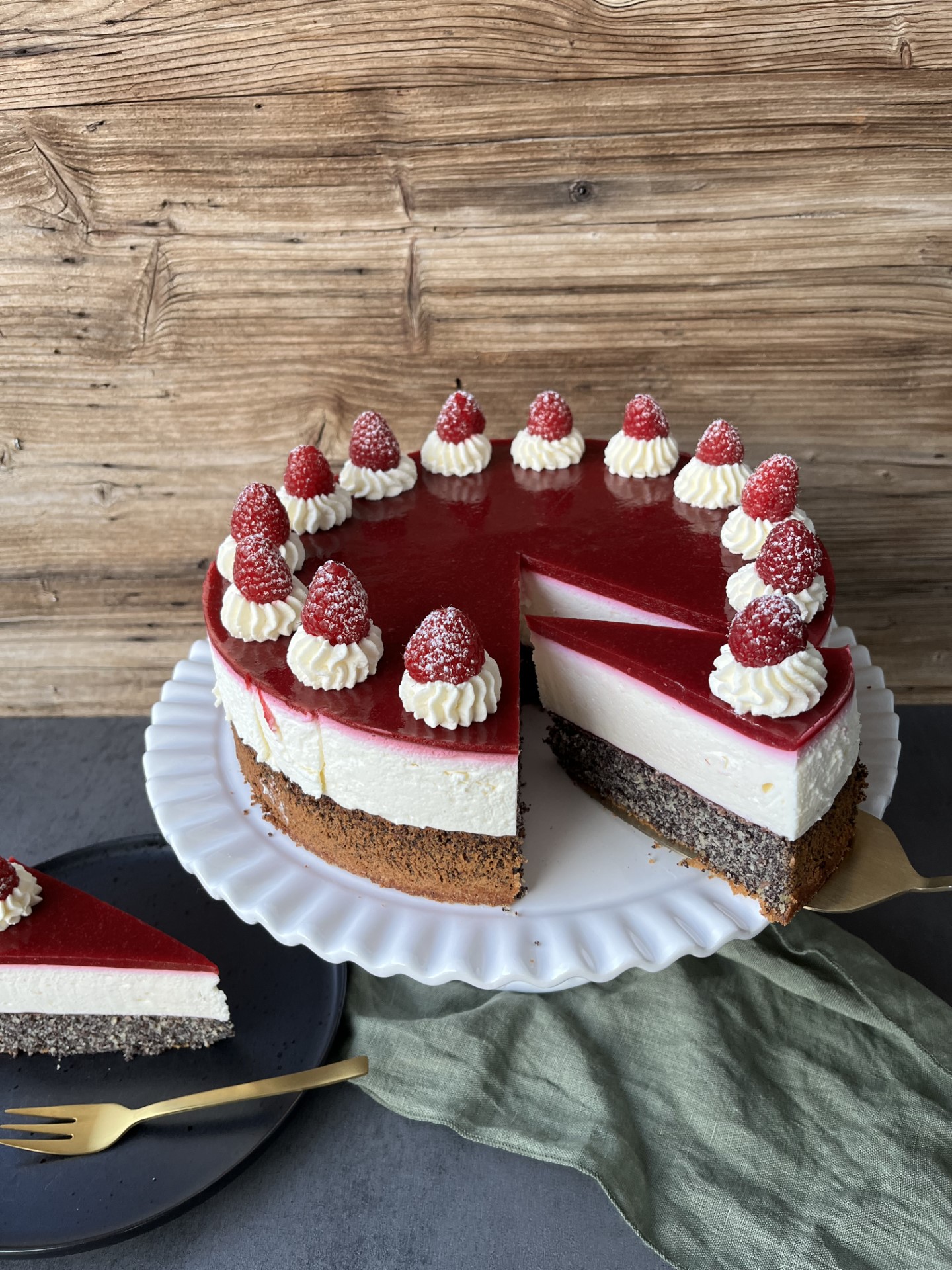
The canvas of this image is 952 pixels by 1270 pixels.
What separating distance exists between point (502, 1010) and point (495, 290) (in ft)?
6.62

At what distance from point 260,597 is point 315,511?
49 cm

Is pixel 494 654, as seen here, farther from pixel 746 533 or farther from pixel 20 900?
pixel 20 900

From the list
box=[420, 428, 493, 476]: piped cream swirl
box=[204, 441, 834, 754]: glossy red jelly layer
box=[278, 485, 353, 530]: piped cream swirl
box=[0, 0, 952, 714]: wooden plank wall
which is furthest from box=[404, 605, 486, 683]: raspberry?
box=[0, 0, 952, 714]: wooden plank wall

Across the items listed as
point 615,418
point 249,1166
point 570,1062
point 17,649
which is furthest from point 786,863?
point 17,649

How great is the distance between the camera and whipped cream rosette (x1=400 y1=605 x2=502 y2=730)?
2.04 metres

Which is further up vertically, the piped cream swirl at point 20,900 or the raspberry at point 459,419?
the raspberry at point 459,419

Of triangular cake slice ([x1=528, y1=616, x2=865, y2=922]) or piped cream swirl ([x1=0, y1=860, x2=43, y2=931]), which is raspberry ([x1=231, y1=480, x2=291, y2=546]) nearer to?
triangular cake slice ([x1=528, y1=616, x2=865, y2=922])

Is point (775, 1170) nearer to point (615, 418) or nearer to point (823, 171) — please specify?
point (615, 418)

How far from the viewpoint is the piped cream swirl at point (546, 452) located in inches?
120

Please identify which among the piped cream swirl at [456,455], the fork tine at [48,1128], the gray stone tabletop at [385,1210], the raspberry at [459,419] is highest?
the raspberry at [459,419]

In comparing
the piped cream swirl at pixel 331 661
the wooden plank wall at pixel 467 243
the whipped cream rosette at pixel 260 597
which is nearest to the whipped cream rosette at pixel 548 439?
the wooden plank wall at pixel 467 243

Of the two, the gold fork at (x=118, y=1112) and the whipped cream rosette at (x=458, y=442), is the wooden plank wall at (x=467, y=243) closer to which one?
the whipped cream rosette at (x=458, y=442)

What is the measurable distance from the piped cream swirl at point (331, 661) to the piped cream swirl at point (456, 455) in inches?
38.5

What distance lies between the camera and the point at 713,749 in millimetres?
2162
